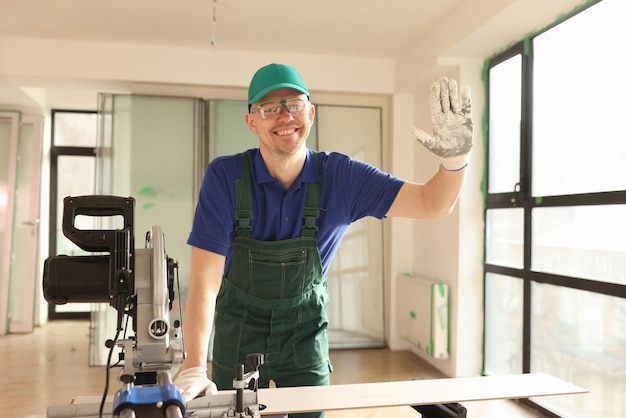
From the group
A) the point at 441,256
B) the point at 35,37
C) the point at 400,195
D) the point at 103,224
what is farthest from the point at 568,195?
the point at 35,37

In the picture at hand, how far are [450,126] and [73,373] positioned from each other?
3873 mm

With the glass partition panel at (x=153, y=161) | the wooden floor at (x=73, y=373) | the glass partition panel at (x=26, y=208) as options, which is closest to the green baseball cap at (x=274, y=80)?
the wooden floor at (x=73, y=373)

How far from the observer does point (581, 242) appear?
122 inches

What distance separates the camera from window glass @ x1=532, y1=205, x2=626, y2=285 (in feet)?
9.32

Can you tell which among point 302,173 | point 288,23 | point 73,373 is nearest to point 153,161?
point 288,23

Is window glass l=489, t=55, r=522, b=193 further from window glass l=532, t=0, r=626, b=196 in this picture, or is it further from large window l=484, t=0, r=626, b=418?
window glass l=532, t=0, r=626, b=196

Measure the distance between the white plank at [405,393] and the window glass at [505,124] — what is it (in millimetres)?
2374

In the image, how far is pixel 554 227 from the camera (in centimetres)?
336

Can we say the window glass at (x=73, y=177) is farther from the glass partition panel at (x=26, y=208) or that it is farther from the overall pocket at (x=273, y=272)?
the overall pocket at (x=273, y=272)

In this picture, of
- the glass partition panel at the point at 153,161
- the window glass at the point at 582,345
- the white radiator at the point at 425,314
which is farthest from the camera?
the glass partition panel at the point at 153,161

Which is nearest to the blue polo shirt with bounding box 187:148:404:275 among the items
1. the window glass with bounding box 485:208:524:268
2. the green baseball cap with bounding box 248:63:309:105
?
the green baseball cap with bounding box 248:63:309:105

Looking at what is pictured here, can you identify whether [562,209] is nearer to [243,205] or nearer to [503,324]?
[503,324]

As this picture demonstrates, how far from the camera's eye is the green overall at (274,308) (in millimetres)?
1670

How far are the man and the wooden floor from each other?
196 centimetres
